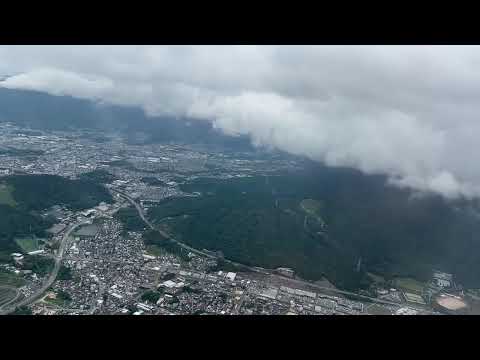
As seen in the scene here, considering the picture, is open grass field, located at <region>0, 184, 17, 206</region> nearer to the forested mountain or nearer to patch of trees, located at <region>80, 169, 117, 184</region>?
patch of trees, located at <region>80, 169, 117, 184</region>

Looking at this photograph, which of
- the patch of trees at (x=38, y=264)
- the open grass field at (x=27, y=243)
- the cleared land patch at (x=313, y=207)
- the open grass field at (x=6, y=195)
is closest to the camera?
the patch of trees at (x=38, y=264)

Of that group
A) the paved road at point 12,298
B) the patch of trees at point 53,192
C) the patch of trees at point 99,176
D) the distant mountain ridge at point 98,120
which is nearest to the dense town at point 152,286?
the paved road at point 12,298

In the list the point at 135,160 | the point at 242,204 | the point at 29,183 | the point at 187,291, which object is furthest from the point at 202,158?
the point at 187,291

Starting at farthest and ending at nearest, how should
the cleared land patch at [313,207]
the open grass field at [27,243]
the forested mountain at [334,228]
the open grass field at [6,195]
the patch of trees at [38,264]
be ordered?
the cleared land patch at [313,207]
the open grass field at [6,195]
the forested mountain at [334,228]
the open grass field at [27,243]
the patch of trees at [38,264]

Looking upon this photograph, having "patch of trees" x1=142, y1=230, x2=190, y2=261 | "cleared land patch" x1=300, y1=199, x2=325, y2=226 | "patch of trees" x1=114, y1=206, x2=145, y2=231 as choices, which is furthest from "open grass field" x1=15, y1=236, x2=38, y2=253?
"cleared land patch" x1=300, y1=199, x2=325, y2=226

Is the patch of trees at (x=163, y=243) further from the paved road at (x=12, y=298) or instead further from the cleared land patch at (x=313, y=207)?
the cleared land patch at (x=313, y=207)

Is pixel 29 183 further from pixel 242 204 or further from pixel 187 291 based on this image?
pixel 187 291

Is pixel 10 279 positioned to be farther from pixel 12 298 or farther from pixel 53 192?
pixel 53 192
